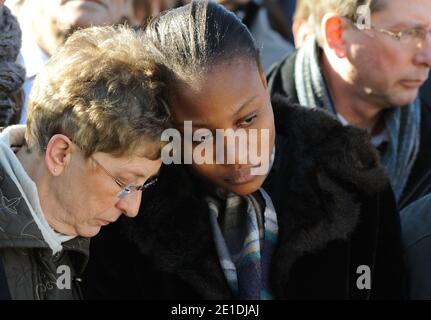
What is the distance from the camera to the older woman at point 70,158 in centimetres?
241

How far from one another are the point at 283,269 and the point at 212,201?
0.30m

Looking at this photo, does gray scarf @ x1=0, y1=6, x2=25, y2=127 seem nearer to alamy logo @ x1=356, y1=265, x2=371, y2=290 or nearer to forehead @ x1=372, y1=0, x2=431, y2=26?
alamy logo @ x1=356, y1=265, x2=371, y2=290

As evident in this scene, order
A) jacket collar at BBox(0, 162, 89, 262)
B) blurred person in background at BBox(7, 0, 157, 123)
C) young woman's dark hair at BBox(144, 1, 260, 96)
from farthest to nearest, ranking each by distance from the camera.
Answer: blurred person in background at BBox(7, 0, 157, 123)
young woman's dark hair at BBox(144, 1, 260, 96)
jacket collar at BBox(0, 162, 89, 262)

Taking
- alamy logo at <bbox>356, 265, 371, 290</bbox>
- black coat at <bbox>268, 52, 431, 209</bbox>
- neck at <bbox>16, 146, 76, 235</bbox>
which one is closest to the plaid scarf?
alamy logo at <bbox>356, 265, 371, 290</bbox>

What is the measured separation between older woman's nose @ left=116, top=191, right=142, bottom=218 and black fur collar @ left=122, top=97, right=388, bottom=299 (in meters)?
0.21

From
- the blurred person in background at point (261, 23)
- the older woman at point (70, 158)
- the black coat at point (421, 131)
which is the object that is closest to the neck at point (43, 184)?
the older woman at point (70, 158)

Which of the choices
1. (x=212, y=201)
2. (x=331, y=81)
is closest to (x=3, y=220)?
(x=212, y=201)

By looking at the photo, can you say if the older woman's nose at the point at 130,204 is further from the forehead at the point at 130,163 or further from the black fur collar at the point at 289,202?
the black fur collar at the point at 289,202

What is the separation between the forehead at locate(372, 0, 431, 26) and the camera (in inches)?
144

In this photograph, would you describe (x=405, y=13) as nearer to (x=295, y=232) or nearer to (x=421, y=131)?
(x=421, y=131)

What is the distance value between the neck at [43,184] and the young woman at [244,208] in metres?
0.30

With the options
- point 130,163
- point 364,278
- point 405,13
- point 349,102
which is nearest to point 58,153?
A: point 130,163

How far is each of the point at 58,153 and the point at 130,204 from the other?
0.25m

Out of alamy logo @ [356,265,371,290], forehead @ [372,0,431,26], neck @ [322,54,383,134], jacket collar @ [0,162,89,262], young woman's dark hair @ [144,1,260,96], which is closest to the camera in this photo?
jacket collar @ [0,162,89,262]
